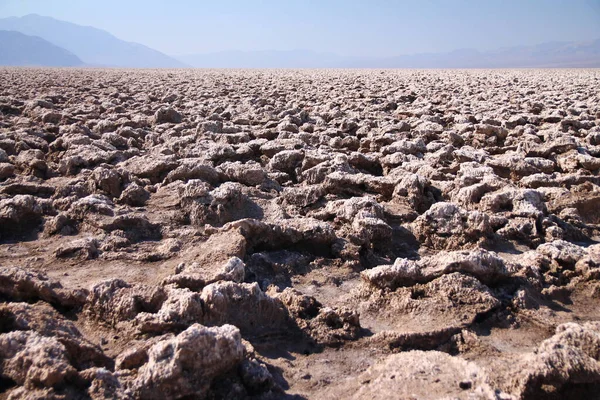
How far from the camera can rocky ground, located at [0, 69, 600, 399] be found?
1.34 m

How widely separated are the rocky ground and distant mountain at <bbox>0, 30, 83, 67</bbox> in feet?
611

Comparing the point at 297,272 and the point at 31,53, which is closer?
the point at 297,272

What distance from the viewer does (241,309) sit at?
5.69 ft

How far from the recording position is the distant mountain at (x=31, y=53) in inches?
6663

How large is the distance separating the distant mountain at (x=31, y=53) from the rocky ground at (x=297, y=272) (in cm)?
18631

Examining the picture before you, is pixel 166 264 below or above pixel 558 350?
below

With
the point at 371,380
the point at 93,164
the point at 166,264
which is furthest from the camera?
the point at 93,164

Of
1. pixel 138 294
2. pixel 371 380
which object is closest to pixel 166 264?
pixel 138 294

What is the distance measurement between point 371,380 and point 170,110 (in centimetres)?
531

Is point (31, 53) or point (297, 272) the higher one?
point (297, 272)

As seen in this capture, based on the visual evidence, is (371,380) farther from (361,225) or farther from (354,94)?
(354,94)

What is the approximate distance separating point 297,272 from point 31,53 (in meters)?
207

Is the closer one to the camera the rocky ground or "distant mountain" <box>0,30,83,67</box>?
the rocky ground

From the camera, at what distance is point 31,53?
176 meters
